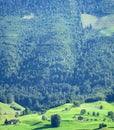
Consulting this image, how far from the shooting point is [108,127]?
182500 millimetres

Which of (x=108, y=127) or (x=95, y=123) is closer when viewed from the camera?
(x=108, y=127)

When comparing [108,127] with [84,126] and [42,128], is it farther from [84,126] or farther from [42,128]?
[42,128]

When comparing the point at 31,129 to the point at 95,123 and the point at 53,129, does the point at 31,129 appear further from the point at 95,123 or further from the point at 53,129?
the point at 95,123

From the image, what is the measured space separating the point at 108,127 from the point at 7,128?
41334mm

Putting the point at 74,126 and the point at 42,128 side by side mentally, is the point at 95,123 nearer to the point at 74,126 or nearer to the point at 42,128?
the point at 74,126

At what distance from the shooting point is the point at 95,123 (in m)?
197

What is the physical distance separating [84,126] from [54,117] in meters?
13.6

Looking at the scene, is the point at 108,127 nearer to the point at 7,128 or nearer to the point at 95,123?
the point at 95,123

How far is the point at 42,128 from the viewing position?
19462 cm

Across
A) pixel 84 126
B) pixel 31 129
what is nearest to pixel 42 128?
pixel 31 129

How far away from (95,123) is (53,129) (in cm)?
1718

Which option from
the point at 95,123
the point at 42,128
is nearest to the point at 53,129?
the point at 42,128

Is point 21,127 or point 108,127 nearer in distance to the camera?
point 108,127

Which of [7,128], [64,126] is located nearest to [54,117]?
[64,126]
